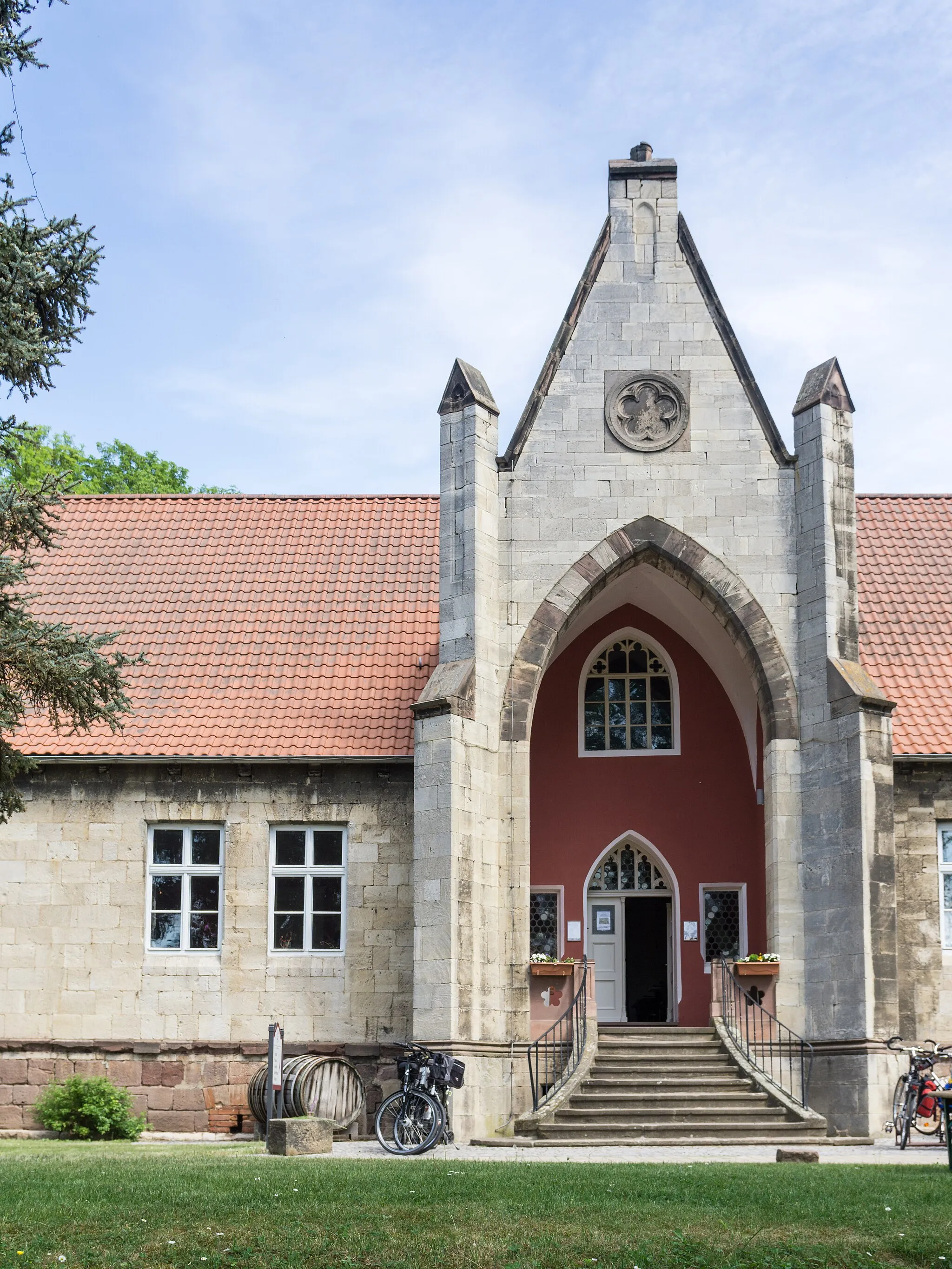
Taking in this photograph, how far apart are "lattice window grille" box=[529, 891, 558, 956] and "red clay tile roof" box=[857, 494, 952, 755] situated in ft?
18.0

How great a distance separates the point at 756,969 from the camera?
2027 centimetres

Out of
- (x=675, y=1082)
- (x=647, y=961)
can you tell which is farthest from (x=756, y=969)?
(x=647, y=961)

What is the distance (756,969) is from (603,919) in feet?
13.0

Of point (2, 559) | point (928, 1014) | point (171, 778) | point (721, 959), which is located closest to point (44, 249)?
point (2, 559)

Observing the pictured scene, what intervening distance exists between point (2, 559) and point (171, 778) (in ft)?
26.6

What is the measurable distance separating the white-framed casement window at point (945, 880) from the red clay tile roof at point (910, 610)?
3.75 feet

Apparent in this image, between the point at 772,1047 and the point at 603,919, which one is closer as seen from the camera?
the point at 772,1047

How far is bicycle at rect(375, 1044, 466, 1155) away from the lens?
17.2m

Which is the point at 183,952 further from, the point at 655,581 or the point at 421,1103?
the point at 655,581

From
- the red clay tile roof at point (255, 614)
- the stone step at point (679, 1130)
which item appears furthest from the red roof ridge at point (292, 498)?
the stone step at point (679, 1130)

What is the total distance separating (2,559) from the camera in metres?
14.1

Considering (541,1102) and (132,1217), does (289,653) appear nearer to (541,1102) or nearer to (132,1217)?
(541,1102)

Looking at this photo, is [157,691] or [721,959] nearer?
[721,959]

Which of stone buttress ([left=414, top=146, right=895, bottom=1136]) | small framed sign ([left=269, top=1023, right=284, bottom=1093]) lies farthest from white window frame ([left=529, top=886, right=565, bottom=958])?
small framed sign ([left=269, top=1023, right=284, bottom=1093])
